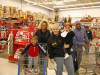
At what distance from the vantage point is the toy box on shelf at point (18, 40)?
189 inches

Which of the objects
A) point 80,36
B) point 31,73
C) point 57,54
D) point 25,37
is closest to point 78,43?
point 80,36

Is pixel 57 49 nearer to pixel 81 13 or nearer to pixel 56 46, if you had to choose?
pixel 56 46

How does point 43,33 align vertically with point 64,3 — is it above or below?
below

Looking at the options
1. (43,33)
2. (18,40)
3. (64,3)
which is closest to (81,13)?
(64,3)

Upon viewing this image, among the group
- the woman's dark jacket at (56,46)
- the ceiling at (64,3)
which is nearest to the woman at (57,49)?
the woman's dark jacket at (56,46)

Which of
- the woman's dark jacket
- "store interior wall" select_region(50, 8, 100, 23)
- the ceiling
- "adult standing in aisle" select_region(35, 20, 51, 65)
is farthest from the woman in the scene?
"store interior wall" select_region(50, 8, 100, 23)

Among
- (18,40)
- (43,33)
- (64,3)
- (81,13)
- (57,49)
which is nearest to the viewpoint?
(57,49)

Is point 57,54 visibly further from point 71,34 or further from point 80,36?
point 80,36

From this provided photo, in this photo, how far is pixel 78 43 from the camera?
10.9ft

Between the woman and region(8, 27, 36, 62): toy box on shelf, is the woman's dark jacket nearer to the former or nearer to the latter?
the woman

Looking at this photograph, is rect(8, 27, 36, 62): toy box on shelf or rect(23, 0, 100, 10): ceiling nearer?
rect(8, 27, 36, 62): toy box on shelf

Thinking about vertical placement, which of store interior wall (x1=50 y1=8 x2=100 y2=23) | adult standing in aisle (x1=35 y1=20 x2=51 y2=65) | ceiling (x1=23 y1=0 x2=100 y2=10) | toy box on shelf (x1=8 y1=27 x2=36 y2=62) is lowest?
toy box on shelf (x1=8 y1=27 x2=36 y2=62)

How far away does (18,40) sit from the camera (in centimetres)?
494

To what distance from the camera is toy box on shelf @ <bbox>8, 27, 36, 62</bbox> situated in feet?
15.7
